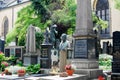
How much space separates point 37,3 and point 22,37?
14.6 ft

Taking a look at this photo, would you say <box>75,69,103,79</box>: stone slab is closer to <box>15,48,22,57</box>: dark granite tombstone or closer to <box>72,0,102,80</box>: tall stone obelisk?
<box>72,0,102,80</box>: tall stone obelisk

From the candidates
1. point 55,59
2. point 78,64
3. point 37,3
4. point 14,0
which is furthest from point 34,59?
point 14,0

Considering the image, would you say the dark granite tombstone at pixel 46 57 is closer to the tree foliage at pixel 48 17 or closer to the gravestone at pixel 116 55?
the gravestone at pixel 116 55

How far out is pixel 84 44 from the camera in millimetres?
14227

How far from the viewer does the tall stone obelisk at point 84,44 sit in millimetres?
13953

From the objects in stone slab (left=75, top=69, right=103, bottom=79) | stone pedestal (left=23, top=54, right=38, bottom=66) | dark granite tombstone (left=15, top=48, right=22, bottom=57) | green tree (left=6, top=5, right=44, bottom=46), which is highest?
green tree (left=6, top=5, right=44, bottom=46)

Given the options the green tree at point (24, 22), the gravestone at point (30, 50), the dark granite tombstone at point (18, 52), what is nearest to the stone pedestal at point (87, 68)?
the gravestone at point (30, 50)

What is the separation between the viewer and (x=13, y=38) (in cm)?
3488

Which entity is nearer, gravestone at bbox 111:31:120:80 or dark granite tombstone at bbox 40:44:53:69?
gravestone at bbox 111:31:120:80

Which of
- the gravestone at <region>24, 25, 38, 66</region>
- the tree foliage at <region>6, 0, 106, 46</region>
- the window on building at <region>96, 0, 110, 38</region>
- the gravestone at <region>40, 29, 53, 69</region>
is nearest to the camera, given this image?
the gravestone at <region>40, 29, 53, 69</region>

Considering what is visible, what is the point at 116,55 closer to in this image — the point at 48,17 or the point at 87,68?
the point at 87,68

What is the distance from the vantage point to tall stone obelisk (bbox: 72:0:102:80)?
13953 millimetres

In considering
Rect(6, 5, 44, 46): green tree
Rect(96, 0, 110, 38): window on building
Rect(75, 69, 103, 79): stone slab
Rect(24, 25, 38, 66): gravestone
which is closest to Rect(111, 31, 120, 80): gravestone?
Rect(75, 69, 103, 79): stone slab

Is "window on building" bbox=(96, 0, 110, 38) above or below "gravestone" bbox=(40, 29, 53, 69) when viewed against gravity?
above
